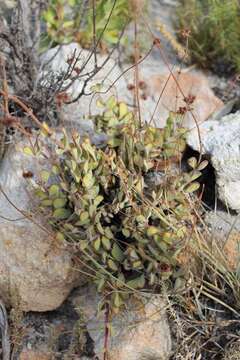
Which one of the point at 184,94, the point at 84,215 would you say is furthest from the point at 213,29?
the point at 84,215

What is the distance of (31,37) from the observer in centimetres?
378

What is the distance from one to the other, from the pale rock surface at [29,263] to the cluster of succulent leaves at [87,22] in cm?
129

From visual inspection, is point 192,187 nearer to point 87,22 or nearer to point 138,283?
point 138,283

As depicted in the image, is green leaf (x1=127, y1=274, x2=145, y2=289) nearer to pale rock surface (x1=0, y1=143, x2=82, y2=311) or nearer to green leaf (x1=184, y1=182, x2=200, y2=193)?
pale rock surface (x1=0, y1=143, x2=82, y2=311)

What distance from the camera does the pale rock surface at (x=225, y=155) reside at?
298 centimetres

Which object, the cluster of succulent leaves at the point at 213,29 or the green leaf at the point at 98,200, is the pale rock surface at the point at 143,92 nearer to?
the cluster of succulent leaves at the point at 213,29

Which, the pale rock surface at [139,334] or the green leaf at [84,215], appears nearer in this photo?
the green leaf at [84,215]

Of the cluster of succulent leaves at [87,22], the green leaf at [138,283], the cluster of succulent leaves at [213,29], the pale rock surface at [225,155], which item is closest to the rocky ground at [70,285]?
the pale rock surface at [225,155]

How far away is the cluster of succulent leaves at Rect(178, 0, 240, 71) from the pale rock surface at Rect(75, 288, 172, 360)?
65.8 inches

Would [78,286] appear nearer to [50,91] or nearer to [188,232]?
A: [188,232]

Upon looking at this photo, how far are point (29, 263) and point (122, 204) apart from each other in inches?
23.4

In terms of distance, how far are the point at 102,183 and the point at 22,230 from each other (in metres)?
0.47

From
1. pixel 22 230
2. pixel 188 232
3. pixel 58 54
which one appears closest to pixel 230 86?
pixel 58 54

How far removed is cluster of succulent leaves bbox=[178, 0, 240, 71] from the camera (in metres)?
3.82
